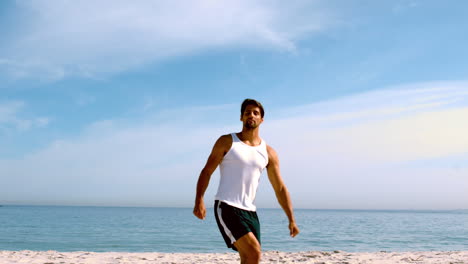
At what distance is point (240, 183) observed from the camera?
407cm

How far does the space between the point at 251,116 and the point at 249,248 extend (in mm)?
1116

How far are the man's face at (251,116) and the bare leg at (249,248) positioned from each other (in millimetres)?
932

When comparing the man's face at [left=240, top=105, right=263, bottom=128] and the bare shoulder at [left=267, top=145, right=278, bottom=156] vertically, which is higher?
the man's face at [left=240, top=105, right=263, bottom=128]

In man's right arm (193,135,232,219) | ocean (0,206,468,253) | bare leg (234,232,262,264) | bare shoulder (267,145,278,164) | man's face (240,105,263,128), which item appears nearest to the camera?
bare leg (234,232,262,264)

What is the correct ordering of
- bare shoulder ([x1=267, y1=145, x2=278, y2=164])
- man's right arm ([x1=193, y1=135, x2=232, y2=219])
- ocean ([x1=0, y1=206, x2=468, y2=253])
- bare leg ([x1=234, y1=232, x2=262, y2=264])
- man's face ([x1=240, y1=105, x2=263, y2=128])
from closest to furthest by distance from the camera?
1. bare leg ([x1=234, y1=232, x2=262, y2=264])
2. man's right arm ([x1=193, y1=135, x2=232, y2=219])
3. man's face ([x1=240, y1=105, x2=263, y2=128])
4. bare shoulder ([x1=267, y1=145, x2=278, y2=164])
5. ocean ([x1=0, y1=206, x2=468, y2=253])

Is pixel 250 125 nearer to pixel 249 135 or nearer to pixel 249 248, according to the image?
pixel 249 135

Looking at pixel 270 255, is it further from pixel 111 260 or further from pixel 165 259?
pixel 111 260

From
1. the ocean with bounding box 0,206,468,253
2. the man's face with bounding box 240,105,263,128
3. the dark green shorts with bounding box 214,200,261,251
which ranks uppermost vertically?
the man's face with bounding box 240,105,263,128

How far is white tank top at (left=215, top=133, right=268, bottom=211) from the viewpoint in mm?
4070

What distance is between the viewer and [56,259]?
10.9 metres

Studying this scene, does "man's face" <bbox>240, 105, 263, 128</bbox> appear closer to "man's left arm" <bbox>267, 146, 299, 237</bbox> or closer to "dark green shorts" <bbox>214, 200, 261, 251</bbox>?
"man's left arm" <bbox>267, 146, 299, 237</bbox>

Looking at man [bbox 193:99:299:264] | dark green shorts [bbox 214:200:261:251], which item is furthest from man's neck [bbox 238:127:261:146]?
dark green shorts [bbox 214:200:261:251]

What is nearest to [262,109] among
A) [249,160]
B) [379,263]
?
[249,160]

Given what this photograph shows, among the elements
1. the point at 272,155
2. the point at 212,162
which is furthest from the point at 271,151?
the point at 212,162
